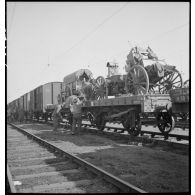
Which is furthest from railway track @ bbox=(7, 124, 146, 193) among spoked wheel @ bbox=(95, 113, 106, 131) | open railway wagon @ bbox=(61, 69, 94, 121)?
open railway wagon @ bbox=(61, 69, 94, 121)

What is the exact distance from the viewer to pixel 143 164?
6.23 m

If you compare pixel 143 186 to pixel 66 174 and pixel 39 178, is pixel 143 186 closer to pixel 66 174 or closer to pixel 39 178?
pixel 66 174

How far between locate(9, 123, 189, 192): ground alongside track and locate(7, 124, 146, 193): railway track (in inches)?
17.7

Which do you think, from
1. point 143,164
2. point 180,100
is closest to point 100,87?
point 180,100

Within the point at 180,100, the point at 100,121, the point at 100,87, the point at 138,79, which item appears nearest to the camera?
the point at 180,100

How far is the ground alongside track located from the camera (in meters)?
4.75

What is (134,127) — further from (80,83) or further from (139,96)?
(80,83)

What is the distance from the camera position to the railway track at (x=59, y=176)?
4.48 metres

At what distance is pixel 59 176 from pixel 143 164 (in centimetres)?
212

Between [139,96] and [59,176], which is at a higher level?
[139,96]

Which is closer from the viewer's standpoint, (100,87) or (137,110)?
(137,110)

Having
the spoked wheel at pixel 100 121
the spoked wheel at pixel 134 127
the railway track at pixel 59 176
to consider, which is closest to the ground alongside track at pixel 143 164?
the railway track at pixel 59 176

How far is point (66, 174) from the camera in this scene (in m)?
5.44

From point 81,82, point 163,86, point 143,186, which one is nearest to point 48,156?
point 143,186
